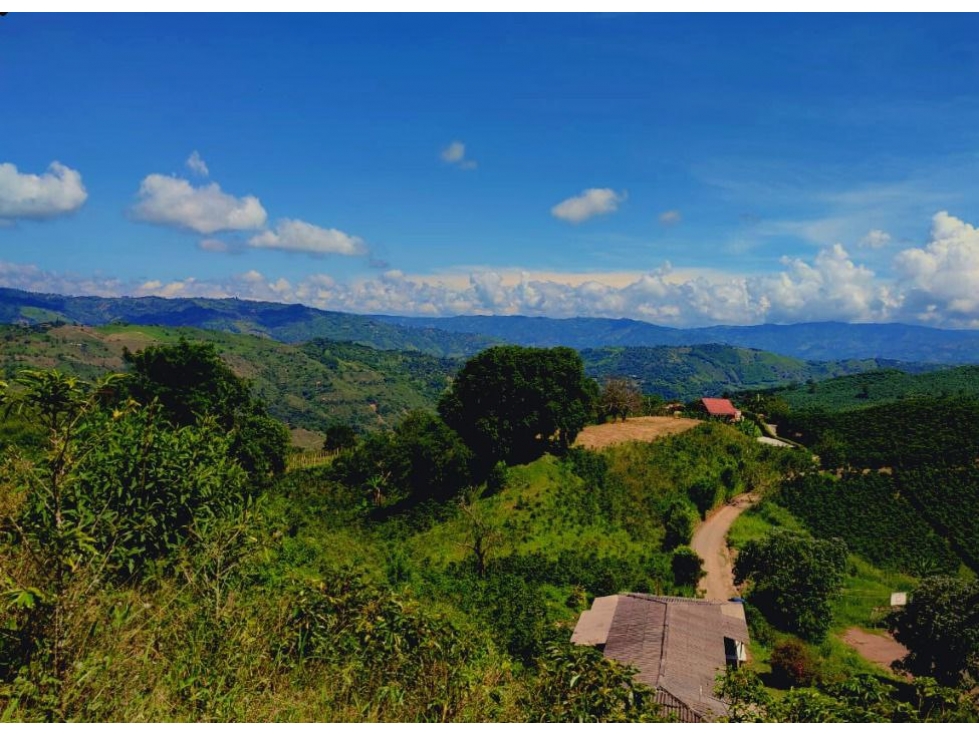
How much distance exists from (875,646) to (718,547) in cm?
1148

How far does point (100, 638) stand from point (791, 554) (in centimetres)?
3843

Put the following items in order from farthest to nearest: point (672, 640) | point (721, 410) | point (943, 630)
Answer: point (721, 410), point (943, 630), point (672, 640)

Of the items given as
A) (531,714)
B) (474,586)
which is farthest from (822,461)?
(531,714)

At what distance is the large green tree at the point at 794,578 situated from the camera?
32844 mm

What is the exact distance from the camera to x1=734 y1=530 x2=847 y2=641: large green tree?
108 feet

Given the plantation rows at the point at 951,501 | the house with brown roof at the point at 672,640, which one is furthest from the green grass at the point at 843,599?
the plantation rows at the point at 951,501

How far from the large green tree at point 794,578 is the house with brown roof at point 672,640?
6.36 meters

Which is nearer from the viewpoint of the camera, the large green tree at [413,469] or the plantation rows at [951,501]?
the large green tree at [413,469]

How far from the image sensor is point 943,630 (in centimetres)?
2558

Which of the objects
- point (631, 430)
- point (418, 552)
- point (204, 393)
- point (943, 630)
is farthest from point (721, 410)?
point (204, 393)

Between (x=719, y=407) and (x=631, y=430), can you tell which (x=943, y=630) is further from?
(x=719, y=407)

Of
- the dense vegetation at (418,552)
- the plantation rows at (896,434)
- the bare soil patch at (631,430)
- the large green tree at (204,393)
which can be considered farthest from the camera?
the plantation rows at (896,434)

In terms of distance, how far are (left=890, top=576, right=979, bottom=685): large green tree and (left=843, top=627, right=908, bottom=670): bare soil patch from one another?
417 cm

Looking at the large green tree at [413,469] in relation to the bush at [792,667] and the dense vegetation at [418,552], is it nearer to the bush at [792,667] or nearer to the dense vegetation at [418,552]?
the dense vegetation at [418,552]
